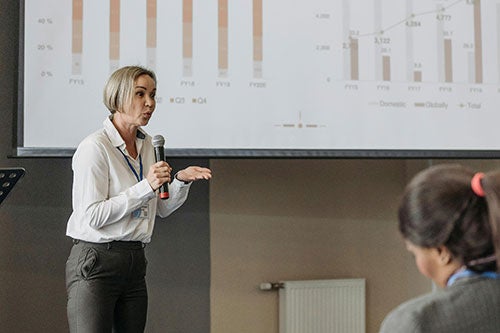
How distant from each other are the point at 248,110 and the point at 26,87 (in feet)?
3.09

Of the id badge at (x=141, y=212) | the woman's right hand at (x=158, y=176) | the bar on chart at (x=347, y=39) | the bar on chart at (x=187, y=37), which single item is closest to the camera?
the woman's right hand at (x=158, y=176)

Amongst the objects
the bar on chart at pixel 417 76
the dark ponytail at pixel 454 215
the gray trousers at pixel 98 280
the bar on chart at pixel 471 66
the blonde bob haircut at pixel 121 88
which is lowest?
the gray trousers at pixel 98 280

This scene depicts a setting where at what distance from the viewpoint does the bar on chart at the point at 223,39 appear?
3029 mm

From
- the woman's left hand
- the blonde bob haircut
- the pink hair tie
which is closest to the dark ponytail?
the pink hair tie

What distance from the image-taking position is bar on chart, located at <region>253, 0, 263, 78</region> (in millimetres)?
3064

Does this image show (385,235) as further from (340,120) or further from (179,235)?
(179,235)

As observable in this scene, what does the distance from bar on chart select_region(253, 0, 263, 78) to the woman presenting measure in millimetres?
647

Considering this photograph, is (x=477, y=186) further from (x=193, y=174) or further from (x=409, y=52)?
(x=409, y=52)

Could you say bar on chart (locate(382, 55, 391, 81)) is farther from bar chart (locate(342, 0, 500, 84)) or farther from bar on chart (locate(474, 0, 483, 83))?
bar on chart (locate(474, 0, 483, 83))

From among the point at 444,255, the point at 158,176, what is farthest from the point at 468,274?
the point at 158,176

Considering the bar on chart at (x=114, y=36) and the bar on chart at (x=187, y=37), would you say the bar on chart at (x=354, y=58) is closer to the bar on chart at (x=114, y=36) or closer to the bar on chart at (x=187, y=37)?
the bar on chart at (x=187, y=37)

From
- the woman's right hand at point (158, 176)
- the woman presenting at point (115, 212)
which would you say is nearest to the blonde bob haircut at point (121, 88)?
the woman presenting at point (115, 212)

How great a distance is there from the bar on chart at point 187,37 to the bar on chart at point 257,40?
0.28m

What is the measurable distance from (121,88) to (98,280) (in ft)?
2.26
